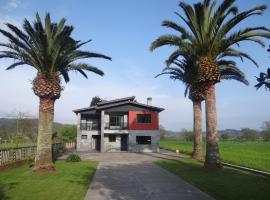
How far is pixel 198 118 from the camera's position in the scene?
95.8 feet

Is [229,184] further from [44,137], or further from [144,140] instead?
[144,140]

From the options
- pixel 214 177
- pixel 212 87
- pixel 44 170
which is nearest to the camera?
pixel 214 177

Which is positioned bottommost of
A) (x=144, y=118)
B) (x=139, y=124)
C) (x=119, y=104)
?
(x=139, y=124)

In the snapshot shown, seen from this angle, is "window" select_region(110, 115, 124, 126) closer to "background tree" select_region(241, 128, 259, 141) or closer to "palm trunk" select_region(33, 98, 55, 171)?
"palm trunk" select_region(33, 98, 55, 171)

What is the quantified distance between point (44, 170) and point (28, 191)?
6.26 metres

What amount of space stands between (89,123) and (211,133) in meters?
29.4

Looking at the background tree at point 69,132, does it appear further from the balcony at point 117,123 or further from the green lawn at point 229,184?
the green lawn at point 229,184

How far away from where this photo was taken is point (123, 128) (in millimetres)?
43438

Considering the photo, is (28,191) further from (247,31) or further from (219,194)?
(247,31)

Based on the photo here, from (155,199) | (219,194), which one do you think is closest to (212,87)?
(219,194)

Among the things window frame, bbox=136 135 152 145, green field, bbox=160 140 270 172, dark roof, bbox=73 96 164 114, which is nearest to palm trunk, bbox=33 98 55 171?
green field, bbox=160 140 270 172

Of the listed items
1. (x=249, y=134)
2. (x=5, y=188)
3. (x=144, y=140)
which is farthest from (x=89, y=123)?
(x=249, y=134)

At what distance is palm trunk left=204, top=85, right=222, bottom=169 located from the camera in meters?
19.3

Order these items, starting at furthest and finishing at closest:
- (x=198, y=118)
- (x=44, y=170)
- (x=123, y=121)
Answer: (x=123, y=121)
(x=198, y=118)
(x=44, y=170)
